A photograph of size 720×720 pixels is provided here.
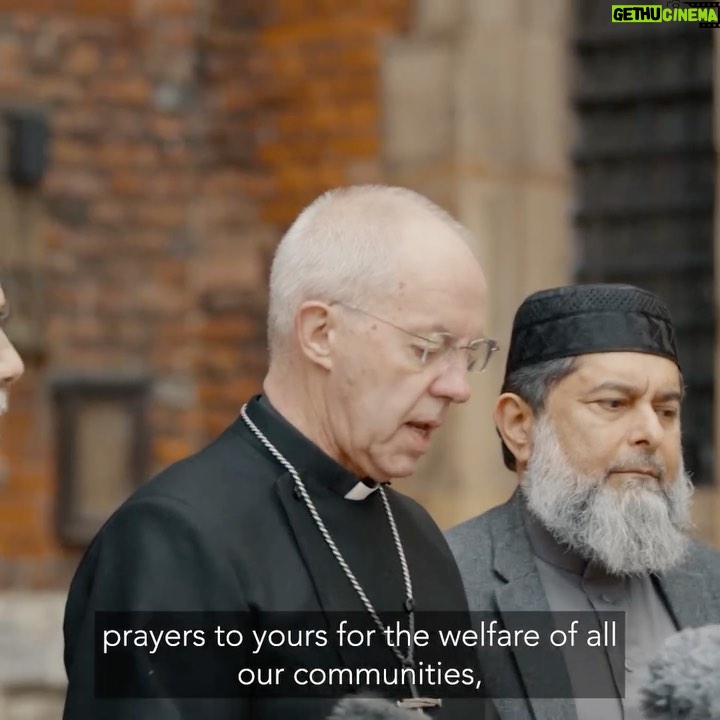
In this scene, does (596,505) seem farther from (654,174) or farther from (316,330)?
(654,174)

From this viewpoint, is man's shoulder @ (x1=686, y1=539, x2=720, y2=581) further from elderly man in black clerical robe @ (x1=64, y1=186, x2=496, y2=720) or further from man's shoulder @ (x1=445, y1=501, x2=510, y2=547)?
elderly man in black clerical robe @ (x1=64, y1=186, x2=496, y2=720)

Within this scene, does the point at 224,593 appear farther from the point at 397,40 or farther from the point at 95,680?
the point at 397,40

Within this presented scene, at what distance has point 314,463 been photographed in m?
3.07

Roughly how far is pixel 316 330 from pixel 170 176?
174 inches

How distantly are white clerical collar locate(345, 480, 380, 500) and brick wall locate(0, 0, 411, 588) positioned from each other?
401 cm

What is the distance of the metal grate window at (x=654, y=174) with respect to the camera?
7051 millimetres

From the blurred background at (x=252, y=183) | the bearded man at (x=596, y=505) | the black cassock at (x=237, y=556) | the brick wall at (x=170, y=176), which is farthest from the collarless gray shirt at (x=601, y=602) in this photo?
the brick wall at (x=170, y=176)

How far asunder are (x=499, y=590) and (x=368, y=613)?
0.90m

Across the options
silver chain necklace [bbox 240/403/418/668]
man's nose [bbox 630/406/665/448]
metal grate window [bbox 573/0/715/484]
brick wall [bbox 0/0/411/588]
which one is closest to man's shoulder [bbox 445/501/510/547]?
man's nose [bbox 630/406/665/448]

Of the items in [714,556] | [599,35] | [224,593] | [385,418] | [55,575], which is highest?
[599,35]

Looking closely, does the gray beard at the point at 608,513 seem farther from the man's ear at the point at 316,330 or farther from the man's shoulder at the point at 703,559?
the man's ear at the point at 316,330

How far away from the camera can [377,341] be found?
2.99 meters

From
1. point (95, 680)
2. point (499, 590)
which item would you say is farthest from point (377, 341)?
point (499, 590)

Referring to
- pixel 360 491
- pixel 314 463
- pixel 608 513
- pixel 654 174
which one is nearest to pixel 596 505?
pixel 608 513
